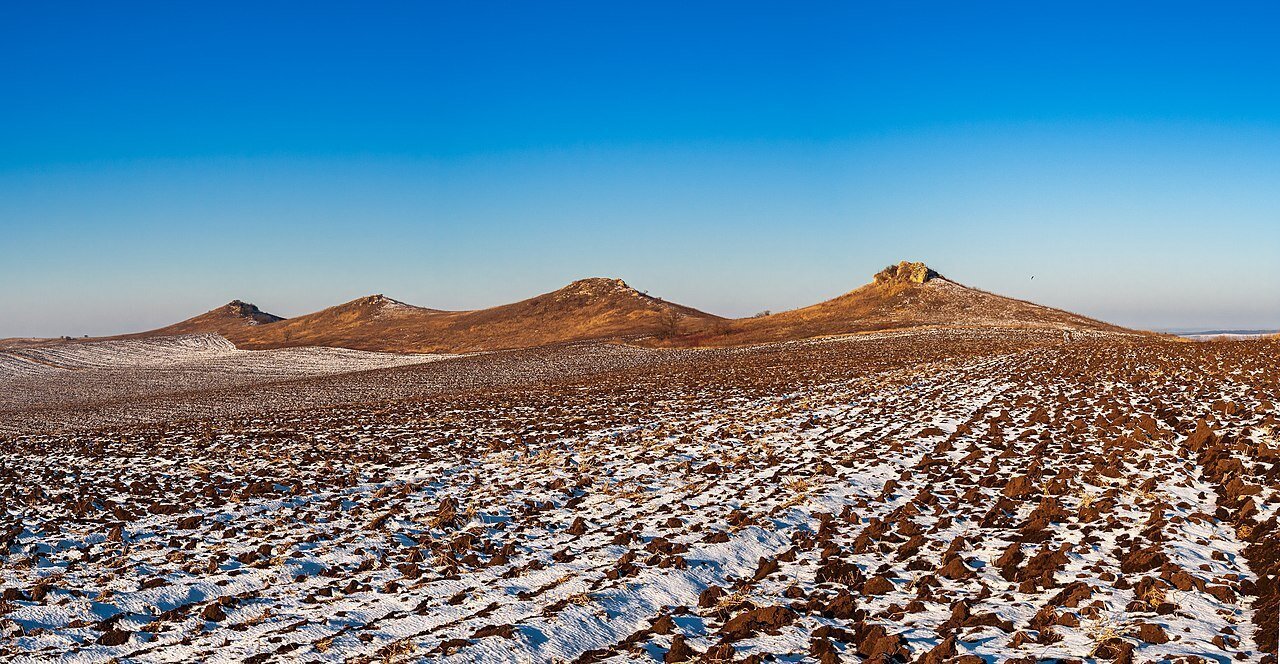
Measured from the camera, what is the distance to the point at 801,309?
98.1m

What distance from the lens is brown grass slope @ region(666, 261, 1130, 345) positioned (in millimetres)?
75625

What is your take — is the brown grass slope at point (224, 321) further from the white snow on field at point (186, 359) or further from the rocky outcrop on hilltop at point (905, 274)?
the rocky outcrop on hilltop at point (905, 274)

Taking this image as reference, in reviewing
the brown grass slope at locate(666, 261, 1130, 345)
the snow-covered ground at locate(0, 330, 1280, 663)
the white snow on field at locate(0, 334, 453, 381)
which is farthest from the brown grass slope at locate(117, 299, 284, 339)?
the snow-covered ground at locate(0, 330, 1280, 663)

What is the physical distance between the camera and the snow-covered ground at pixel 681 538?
24.2ft

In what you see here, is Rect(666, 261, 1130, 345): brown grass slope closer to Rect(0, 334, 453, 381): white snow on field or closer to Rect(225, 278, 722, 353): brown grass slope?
Rect(225, 278, 722, 353): brown grass slope

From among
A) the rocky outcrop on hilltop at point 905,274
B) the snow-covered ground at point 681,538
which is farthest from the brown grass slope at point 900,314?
the snow-covered ground at point 681,538

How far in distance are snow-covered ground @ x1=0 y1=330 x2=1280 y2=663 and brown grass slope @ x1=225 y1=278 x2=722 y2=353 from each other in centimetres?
6845

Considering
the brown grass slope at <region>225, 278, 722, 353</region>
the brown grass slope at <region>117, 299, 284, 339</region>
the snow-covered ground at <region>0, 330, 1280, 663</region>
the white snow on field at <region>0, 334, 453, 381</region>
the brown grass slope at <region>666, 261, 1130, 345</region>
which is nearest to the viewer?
the snow-covered ground at <region>0, 330, 1280, 663</region>

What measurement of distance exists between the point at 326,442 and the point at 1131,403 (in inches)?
853

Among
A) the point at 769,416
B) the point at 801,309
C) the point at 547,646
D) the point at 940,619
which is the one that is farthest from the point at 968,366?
the point at 801,309

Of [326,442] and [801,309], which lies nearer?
[326,442]

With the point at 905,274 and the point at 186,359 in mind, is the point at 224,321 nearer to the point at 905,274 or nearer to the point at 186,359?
the point at 186,359

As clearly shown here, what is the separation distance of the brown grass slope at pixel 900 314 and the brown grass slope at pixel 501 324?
1212cm

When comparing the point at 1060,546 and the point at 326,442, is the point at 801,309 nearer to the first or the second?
the point at 326,442
